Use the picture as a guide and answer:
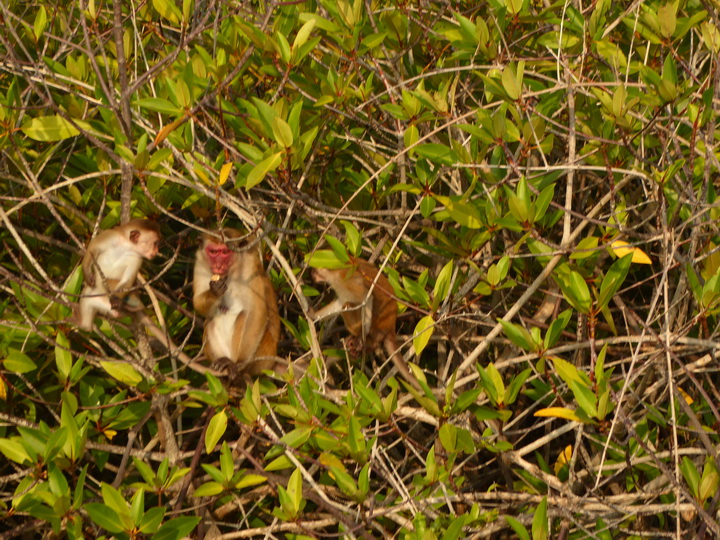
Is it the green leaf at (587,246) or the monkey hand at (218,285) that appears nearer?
the green leaf at (587,246)

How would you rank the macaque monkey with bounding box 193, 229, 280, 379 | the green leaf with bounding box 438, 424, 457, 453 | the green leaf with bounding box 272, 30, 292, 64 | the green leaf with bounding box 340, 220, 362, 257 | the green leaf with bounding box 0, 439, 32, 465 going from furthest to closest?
the macaque monkey with bounding box 193, 229, 280, 379, the green leaf with bounding box 272, 30, 292, 64, the green leaf with bounding box 340, 220, 362, 257, the green leaf with bounding box 0, 439, 32, 465, the green leaf with bounding box 438, 424, 457, 453

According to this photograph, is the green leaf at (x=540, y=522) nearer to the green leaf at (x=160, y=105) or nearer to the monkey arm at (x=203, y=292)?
the monkey arm at (x=203, y=292)

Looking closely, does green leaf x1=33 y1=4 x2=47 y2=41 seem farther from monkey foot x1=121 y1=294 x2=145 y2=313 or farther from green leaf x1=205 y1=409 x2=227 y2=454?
green leaf x1=205 y1=409 x2=227 y2=454

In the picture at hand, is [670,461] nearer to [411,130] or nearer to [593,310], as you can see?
[593,310]

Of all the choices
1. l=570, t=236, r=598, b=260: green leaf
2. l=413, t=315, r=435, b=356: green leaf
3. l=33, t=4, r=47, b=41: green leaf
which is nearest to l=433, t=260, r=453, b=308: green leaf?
l=413, t=315, r=435, b=356: green leaf

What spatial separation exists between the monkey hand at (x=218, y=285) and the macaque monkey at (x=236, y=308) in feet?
0.07

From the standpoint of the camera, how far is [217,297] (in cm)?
479

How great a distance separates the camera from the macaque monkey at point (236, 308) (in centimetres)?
481

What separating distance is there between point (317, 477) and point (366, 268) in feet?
3.57

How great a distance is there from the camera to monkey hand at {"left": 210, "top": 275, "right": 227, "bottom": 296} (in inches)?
182

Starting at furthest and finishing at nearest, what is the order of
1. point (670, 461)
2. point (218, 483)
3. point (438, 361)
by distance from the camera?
point (438, 361), point (670, 461), point (218, 483)

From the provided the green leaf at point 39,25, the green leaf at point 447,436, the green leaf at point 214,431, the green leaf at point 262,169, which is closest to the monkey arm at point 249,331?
the green leaf at point 214,431

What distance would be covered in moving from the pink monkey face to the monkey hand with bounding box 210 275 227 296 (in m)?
0.04

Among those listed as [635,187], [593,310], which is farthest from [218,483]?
[635,187]
